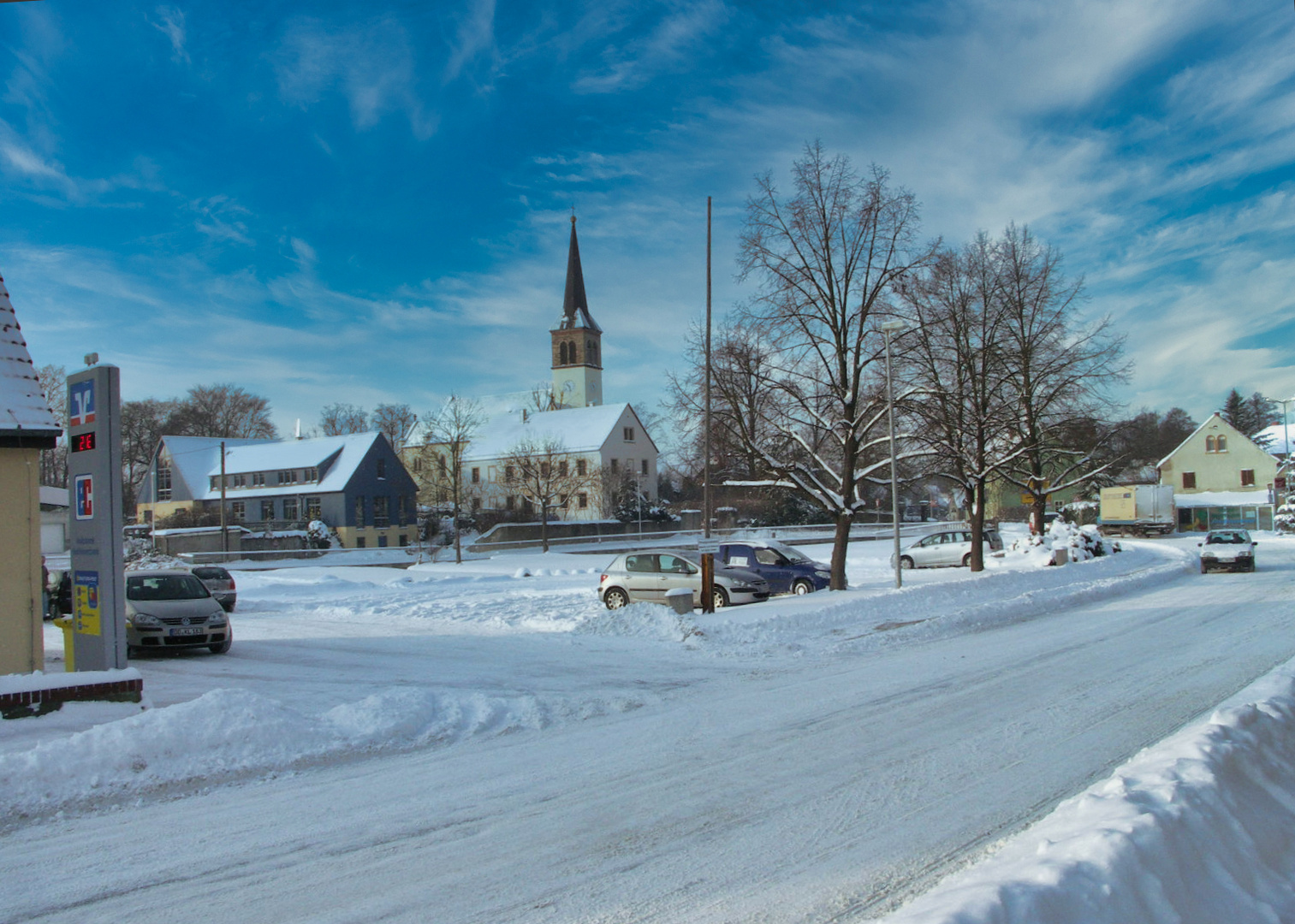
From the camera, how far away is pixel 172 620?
1493 centimetres

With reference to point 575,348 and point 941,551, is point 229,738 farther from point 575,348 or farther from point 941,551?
point 575,348

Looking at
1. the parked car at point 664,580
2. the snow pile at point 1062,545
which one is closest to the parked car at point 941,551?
the snow pile at point 1062,545

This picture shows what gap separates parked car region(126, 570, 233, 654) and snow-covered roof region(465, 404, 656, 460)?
189 feet

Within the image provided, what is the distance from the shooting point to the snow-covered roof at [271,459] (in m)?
62.3

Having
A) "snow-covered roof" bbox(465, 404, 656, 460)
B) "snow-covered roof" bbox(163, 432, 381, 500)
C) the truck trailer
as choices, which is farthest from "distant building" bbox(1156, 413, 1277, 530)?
"snow-covered roof" bbox(163, 432, 381, 500)

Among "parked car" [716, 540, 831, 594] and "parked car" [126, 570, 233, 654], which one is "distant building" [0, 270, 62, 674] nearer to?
"parked car" [126, 570, 233, 654]

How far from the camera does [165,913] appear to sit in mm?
4594

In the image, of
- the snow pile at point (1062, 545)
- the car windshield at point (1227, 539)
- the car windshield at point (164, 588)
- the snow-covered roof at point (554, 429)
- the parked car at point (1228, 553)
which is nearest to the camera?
the car windshield at point (164, 588)

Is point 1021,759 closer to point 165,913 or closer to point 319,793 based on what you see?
point 319,793

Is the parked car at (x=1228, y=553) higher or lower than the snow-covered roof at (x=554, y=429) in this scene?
lower

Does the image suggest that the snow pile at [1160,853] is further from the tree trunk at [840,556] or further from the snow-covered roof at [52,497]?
the tree trunk at [840,556]

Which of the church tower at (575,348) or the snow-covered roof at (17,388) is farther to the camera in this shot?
the church tower at (575,348)

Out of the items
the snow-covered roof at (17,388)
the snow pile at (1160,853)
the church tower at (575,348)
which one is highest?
the church tower at (575,348)

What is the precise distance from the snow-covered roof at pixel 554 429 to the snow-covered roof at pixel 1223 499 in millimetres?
44433
